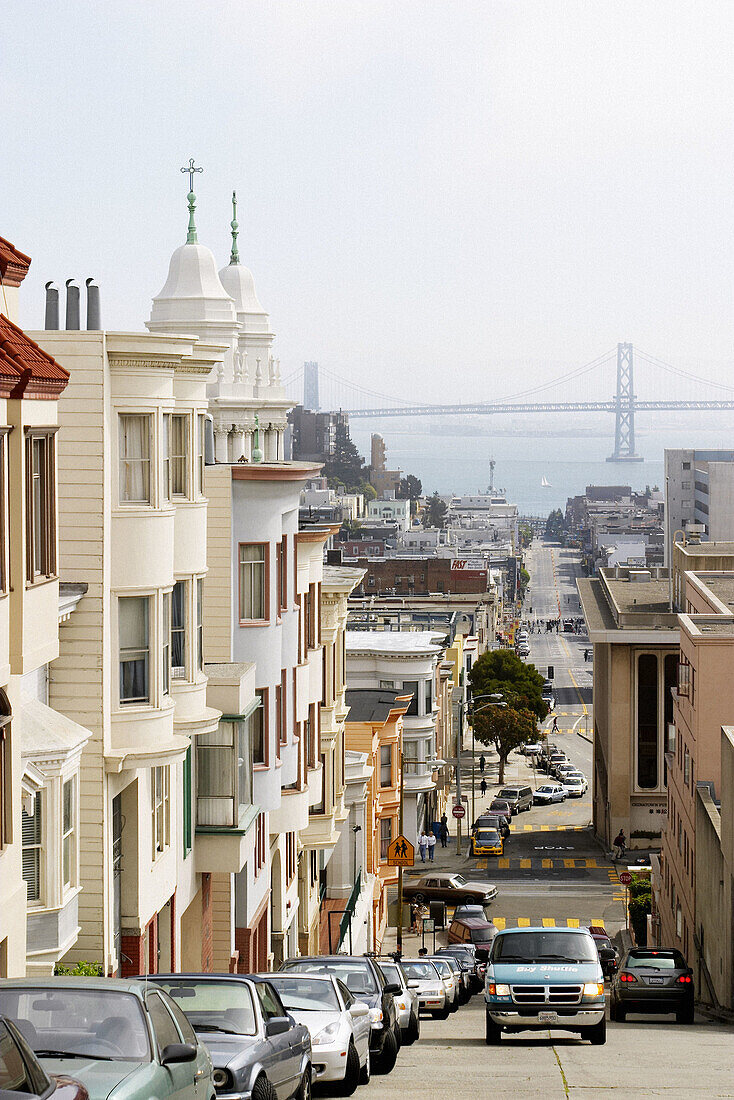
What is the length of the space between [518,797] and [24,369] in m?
89.2

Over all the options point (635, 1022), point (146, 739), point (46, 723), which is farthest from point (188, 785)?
point (635, 1022)

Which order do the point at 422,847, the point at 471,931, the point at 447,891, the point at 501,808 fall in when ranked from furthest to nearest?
1. the point at 501,808
2. the point at 422,847
3. the point at 447,891
4. the point at 471,931

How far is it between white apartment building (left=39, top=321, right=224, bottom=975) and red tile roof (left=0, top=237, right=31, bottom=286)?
131 inches

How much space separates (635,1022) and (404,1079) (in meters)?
12.8

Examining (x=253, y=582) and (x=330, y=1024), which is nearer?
(x=330, y=1024)

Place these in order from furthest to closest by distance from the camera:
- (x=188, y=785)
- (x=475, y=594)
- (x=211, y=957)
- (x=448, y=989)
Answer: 1. (x=475, y=594)
2. (x=448, y=989)
3. (x=211, y=957)
4. (x=188, y=785)

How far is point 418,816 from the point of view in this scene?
8444 cm

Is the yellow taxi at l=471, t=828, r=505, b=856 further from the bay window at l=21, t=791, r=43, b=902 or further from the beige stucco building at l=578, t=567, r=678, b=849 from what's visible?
the bay window at l=21, t=791, r=43, b=902

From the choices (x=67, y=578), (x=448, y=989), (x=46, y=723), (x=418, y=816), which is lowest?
(x=418, y=816)

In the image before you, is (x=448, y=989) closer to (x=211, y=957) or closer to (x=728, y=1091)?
(x=211, y=957)

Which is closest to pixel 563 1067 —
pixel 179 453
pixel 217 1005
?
pixel 217 1005

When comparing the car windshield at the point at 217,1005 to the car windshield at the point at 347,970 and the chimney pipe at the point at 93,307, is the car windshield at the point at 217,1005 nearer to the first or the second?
the car windshield at the point at 347,970

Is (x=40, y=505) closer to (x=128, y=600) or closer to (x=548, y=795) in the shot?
(x=128, y=600)

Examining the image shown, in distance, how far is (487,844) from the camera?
8394 centimetres
